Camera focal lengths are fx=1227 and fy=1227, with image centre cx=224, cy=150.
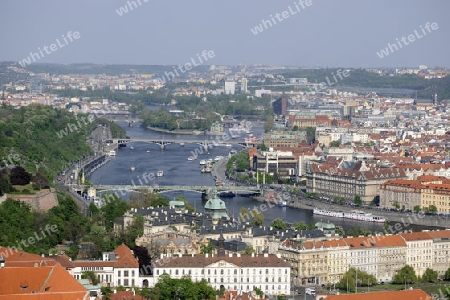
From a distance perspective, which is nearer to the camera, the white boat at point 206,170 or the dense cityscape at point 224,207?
the dense cityscape at point 224,207

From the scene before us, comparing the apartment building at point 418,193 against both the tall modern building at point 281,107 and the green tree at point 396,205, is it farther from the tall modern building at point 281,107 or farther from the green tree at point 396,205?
the tall modern building at point 281,107

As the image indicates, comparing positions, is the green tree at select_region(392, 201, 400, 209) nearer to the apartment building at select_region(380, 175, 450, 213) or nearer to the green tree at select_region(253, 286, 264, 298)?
the apartment building at select_region(380, 175, 450, 213)

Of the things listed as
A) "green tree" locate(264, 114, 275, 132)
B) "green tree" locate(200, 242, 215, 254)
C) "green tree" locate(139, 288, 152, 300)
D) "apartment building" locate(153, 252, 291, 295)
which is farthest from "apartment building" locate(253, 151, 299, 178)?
"green tree" locate(139, 288, 152, 300)

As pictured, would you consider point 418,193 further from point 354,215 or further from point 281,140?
point 281,140

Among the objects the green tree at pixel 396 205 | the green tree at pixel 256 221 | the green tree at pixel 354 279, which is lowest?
the green tree at pixel 396 205

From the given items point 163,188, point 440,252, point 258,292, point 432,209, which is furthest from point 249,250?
point 163,188

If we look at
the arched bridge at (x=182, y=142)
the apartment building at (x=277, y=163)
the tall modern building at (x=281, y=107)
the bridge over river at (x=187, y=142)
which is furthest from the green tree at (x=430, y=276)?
the tall modern building at (x=281, y=107)
